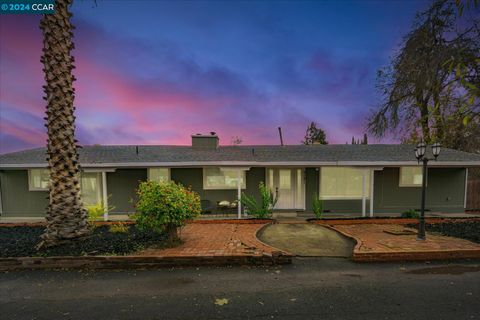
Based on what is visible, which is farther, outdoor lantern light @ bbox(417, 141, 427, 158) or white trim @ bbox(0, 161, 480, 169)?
white trim @ bbox(0, 161, 480, 169)

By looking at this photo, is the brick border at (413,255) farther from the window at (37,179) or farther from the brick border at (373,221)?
the window at (37,179)

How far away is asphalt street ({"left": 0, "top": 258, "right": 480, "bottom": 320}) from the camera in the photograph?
2.93 meters

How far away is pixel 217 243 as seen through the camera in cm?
544

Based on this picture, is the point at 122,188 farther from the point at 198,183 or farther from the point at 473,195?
the point at 473,195

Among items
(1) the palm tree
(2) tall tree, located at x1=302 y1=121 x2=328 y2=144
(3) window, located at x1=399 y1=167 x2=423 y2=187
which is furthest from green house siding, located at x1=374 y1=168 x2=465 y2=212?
(2) tall tree, located at x1=302 y1=121 x2=328 y2=144

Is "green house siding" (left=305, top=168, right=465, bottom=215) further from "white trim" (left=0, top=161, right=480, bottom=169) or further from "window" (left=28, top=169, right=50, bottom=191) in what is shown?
"window" (left=28, top=169, right=50, bottom=191)

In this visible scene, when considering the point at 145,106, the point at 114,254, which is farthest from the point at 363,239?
the point at 145,106

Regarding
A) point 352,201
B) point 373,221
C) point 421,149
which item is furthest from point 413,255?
point 352,201

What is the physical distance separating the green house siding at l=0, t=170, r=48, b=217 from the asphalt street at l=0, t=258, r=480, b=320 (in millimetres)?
6698

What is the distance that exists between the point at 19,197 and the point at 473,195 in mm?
22442

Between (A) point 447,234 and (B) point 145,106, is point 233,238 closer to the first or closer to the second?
(A) point 447,234

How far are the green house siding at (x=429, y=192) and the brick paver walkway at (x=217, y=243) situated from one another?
21.0 ft

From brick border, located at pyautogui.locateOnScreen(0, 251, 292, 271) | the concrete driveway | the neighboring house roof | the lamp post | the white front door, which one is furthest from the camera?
the white front door

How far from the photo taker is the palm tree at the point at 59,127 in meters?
4.98
